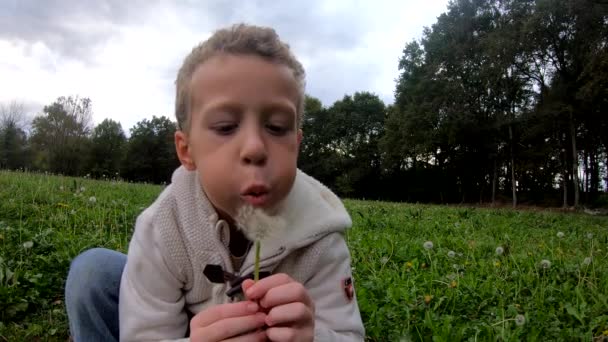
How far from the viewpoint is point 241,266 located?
5.25ft

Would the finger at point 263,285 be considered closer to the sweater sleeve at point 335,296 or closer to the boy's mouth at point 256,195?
the boy's mouth at point 256,195

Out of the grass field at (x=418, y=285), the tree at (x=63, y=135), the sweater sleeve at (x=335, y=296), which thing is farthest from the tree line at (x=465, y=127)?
the sweater sleeve at (x=335, y=296)

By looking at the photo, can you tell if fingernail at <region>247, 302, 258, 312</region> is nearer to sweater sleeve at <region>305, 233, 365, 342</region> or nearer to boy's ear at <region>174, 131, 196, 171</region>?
sweater sleeve at <region>305, 233, 365, 342</region>

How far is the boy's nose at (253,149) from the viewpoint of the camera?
1.19 metres

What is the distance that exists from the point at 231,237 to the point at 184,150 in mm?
352

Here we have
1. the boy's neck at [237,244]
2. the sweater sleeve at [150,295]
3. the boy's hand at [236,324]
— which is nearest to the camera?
the boy's hand at [236,324]

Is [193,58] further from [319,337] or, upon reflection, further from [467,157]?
[467,157]

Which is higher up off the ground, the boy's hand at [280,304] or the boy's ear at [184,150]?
the boy's ear at [184,150]

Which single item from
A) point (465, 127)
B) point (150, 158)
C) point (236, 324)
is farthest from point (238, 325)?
point (150, 158)

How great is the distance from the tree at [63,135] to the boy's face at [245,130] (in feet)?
143

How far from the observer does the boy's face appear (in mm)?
1230

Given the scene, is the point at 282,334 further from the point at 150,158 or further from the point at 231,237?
the point at 150,158

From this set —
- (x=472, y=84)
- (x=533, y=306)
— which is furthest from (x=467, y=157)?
(x=533, y=306)

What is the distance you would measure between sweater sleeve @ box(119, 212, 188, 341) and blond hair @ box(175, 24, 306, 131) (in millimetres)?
429
